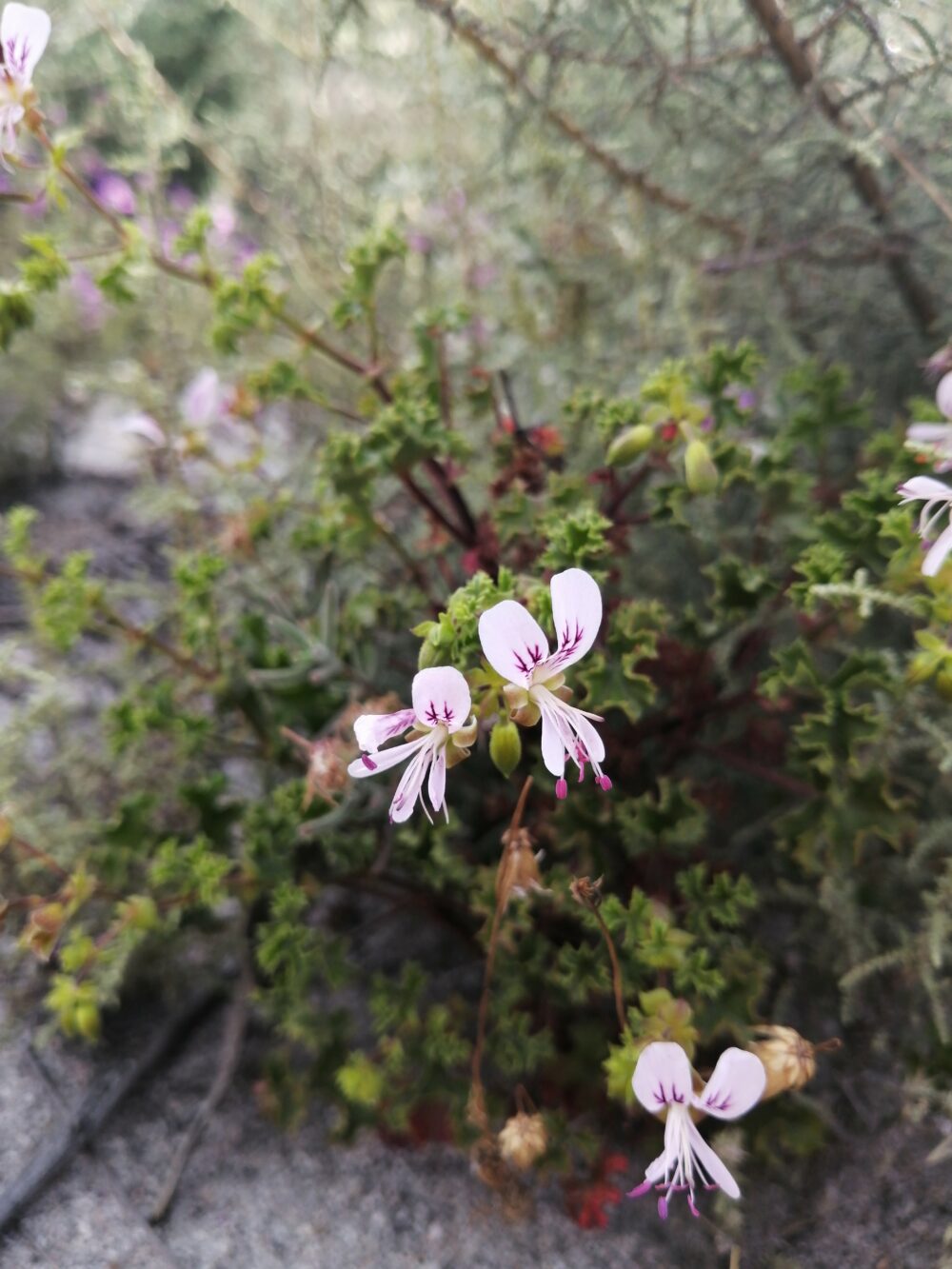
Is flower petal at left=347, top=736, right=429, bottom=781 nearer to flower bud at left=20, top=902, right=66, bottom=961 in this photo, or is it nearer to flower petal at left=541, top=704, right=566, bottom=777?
flower petal at left=541, top=704, right=566, bottom=777

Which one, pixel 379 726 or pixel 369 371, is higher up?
pixel 369 371

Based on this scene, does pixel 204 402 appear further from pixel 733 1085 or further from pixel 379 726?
pixel 733 1085

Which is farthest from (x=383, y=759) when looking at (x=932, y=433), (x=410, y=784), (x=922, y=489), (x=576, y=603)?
(x=932, y=433)

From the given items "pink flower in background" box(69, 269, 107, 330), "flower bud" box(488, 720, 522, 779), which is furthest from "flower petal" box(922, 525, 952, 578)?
"pink flower in background" box(69, 269, 107, 330)

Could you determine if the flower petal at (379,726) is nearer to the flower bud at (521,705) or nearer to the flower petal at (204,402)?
the flower bud at (521,705)

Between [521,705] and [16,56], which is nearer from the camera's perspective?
[521,705]

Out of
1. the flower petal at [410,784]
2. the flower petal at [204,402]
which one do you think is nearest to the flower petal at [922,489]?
the flower petal at [410,784]
